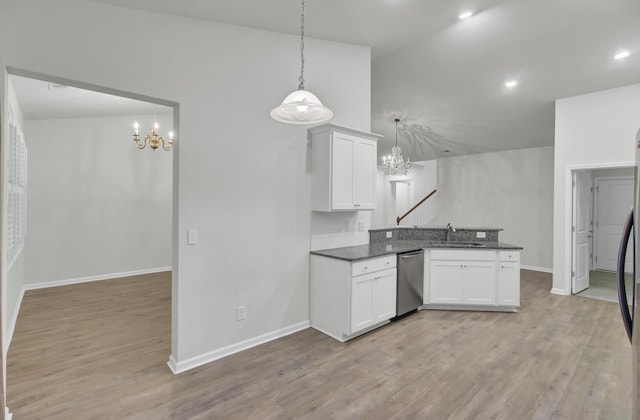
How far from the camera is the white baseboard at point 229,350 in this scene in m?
2.57

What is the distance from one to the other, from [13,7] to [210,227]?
1926 mm

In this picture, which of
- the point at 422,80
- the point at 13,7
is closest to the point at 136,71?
the point at 13,7

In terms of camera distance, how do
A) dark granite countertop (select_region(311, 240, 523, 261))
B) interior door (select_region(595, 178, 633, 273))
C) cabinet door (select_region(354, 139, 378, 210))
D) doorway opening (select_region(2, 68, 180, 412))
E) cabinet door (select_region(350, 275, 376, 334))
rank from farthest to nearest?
interior door (select_region(595, 178, 633, 273)) → doorway opening (select_region(2, 68, 180, 412)) → cabinet door (select_region(354, 139, 378, 210)) → dark granite countertop (select_region(311, 240, 523, 261)) → cabinet door (select_region(350, 275, 376, 334))

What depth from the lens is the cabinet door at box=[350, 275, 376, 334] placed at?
308cm

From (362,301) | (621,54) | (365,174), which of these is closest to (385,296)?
(362,301)

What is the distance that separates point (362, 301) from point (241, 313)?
1216 mm

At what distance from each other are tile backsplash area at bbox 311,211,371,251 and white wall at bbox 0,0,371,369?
172 mm

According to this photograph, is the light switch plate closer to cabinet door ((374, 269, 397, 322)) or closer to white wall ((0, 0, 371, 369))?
white wall ((0, 0, 371, 369))

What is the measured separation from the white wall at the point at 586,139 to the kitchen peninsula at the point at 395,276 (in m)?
1.42

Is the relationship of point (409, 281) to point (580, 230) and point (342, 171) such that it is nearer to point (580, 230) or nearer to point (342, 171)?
point (342, 171)

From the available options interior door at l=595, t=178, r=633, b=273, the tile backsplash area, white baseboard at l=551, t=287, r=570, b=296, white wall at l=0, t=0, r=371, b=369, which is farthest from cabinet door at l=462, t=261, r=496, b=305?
interior door at l=595, t=178, r=633, b=273

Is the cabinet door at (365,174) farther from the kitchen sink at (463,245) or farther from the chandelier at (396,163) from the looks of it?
the chandelier at (396,163)

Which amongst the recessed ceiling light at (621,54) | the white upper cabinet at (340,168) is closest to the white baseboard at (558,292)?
the recessed ceiling light at (621,54)

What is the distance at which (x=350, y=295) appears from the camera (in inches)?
120
